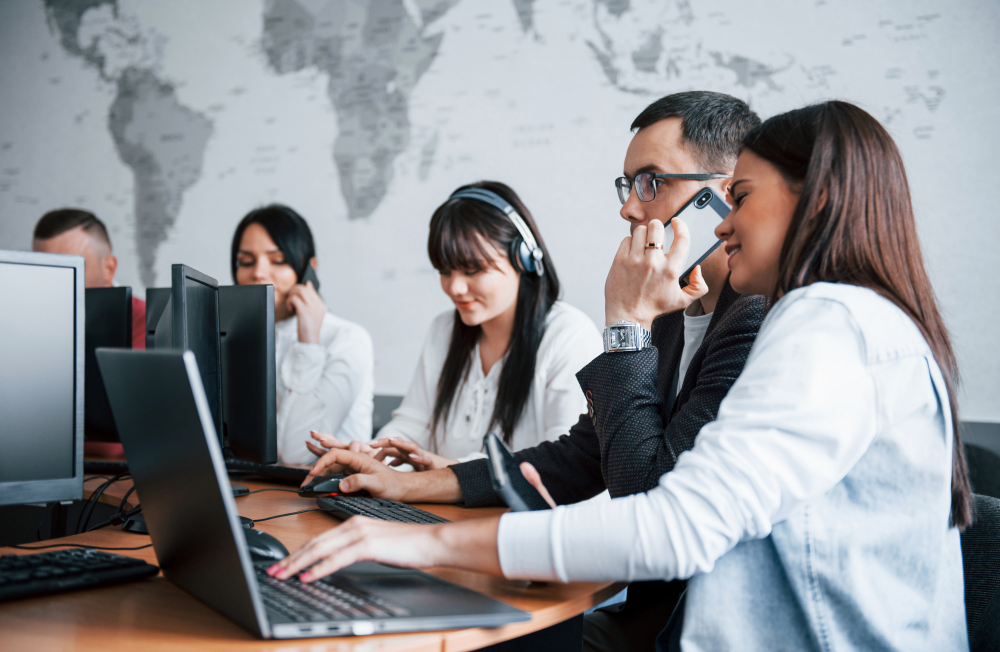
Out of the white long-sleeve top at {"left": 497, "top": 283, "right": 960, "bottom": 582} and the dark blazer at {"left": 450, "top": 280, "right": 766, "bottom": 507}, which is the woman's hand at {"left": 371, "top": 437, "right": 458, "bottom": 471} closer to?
the dark blazer at {"left": 450, "top": 280, "right": 766, "bottom": 507}

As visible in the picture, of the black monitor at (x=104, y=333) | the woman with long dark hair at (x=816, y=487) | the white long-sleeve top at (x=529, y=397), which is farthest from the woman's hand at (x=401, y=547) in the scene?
the black monitor at (x=104, y=333)

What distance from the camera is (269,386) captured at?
1171mm

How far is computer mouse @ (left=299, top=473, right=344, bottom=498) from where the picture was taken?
3.93 ft

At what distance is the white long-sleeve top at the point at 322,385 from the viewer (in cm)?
207

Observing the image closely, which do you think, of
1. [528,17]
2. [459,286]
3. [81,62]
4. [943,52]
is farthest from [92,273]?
[943,52]

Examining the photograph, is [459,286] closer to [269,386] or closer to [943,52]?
[269,386]

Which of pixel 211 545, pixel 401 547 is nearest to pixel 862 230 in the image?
pixel 401 547

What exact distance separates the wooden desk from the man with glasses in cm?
24

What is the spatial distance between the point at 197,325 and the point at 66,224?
2.37 meters

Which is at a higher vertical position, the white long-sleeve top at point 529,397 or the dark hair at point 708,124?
the dark hair at point 708,124

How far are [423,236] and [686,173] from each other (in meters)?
1.79

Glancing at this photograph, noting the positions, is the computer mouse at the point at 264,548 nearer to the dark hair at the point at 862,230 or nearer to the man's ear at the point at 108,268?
the dark hair at the point at 862,230

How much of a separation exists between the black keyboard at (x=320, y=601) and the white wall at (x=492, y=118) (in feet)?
6.60

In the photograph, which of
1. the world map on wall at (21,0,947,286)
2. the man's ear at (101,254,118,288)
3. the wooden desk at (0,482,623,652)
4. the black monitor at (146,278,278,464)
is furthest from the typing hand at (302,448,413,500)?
the man's ear at (101,254,118,288)
